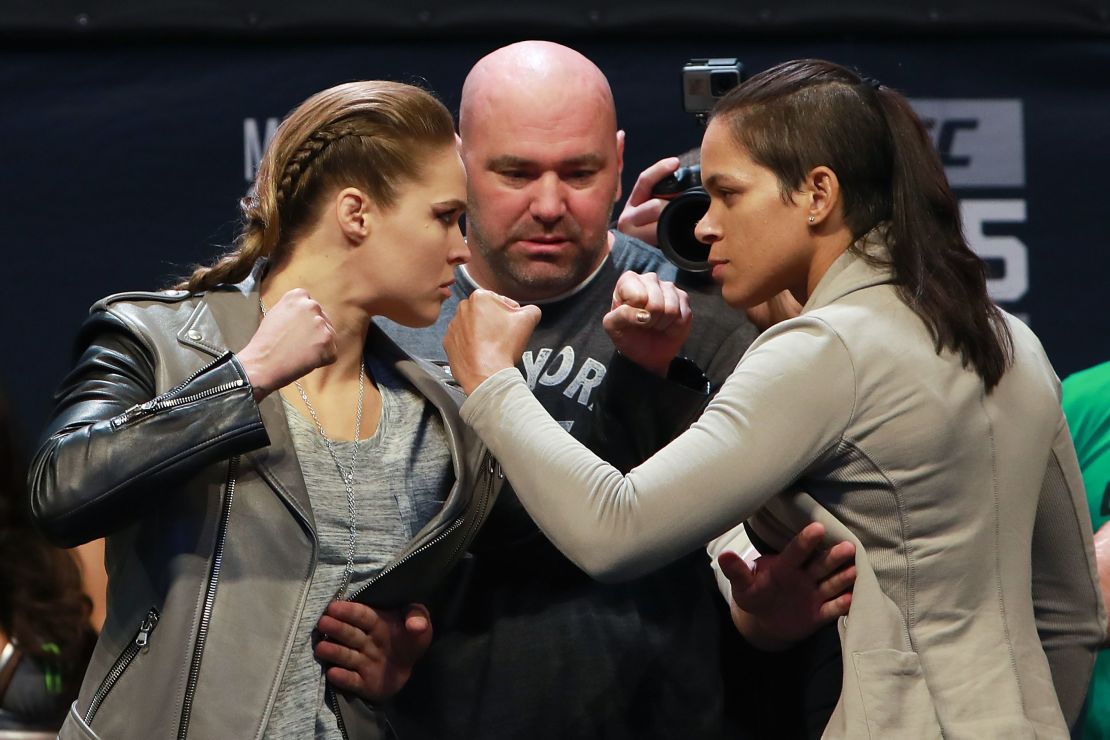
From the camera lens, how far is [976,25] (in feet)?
10.3

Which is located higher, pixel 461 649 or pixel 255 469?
pixel 255 469

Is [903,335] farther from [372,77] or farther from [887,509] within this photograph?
[372,77]

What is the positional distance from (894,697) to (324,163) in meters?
1.00

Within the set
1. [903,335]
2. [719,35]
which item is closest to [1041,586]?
[903,335]

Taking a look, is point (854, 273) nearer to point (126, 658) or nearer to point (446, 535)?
point (446, 535)

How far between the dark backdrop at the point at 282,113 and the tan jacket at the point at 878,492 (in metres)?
1.38

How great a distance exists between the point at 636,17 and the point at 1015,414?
1.52 meters

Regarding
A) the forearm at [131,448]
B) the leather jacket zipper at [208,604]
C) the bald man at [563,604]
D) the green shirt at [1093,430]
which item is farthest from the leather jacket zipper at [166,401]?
the green shirt at [1093,430]

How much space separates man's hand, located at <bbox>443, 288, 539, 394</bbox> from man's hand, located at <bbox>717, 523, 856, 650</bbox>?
401 mm

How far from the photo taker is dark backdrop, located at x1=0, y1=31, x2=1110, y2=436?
10.2 ft

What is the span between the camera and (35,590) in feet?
9.21

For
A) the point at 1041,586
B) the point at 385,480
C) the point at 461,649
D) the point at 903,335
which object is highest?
the point at 903,335

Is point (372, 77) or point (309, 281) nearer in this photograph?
point (309, 281)

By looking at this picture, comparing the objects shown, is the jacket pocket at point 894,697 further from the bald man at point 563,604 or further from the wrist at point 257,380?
the wrist at point 257,380
